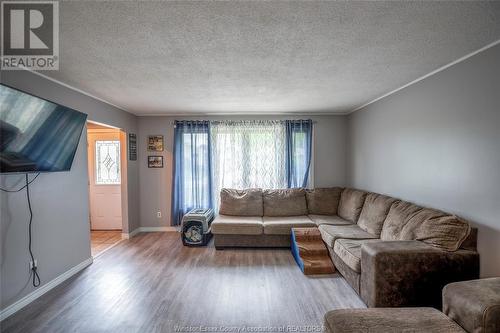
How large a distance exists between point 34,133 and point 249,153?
3264mm

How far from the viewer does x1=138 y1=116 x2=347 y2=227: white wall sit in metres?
4.81

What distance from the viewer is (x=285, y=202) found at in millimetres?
4426

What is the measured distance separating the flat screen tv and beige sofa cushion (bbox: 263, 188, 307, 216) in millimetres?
3093

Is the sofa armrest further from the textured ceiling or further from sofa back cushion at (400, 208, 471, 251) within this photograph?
the textured ceiling

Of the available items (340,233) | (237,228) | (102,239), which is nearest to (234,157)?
(237,228)

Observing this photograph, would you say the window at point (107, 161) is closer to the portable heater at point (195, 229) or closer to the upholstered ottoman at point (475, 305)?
the portable heater at point (195, 229)

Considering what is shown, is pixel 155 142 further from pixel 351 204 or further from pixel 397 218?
pixel 397 218

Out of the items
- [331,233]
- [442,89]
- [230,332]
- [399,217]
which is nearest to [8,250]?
[230,332]

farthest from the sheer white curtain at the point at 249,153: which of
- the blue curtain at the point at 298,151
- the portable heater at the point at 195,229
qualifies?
the portable heater at the point at 195,229

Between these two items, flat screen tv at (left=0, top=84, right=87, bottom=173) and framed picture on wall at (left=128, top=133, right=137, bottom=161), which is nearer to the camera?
flat screen tv at (left=0, top=84, right=87, bottom=173)

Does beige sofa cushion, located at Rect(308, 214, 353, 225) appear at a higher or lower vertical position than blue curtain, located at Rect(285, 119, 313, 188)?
lower

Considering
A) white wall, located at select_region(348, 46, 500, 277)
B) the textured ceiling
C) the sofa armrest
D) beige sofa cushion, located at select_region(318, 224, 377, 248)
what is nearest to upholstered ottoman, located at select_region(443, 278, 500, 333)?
the sofa armrest

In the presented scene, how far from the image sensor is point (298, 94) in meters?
3.40

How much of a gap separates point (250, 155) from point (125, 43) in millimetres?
3123
